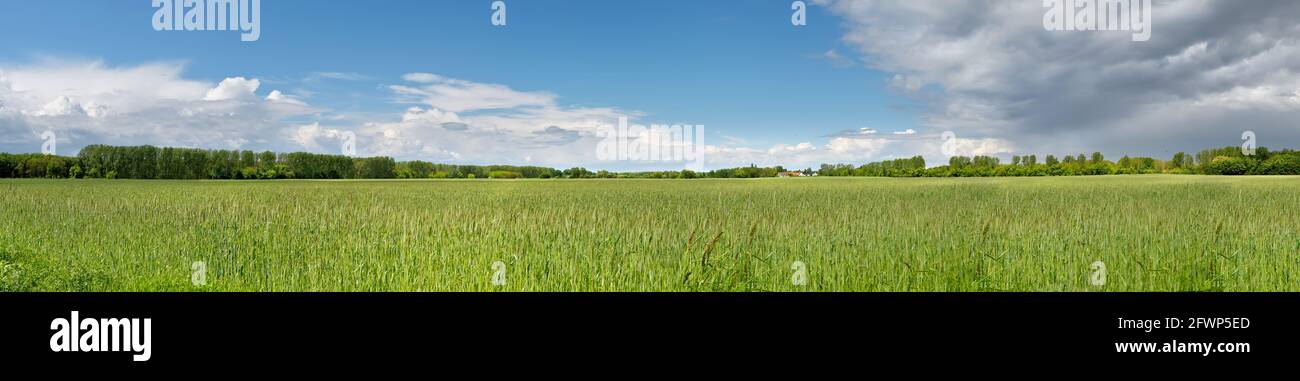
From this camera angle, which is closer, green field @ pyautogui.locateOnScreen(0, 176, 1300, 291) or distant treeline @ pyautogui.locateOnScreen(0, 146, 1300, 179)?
green field @ pyautogui.locateOnScreen(0, 176, 1300, 291)

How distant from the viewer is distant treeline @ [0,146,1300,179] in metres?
67.0

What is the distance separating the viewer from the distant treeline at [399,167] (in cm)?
6700

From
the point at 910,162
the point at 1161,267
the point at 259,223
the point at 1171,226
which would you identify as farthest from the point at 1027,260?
the point at 910,162

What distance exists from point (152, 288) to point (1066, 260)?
10964mm

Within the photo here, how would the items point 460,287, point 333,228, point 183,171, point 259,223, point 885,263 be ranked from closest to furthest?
point 460,287, point 885,263, point 333,228, point 259,223, point 183,171

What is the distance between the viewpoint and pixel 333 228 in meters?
10.2

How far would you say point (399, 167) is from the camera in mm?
92312

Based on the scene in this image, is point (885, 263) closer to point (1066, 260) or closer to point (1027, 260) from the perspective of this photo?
point (1027, 260)

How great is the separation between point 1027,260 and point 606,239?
211 inches

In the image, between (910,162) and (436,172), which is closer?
(910,162)

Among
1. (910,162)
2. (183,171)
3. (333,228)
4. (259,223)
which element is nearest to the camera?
(333,228)

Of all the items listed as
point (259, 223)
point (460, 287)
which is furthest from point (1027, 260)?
point (259, 223)

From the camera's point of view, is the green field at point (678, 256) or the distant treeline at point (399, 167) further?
the distant treeline at point (399, 167)

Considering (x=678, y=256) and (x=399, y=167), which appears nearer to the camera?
(x=678, y=256)
